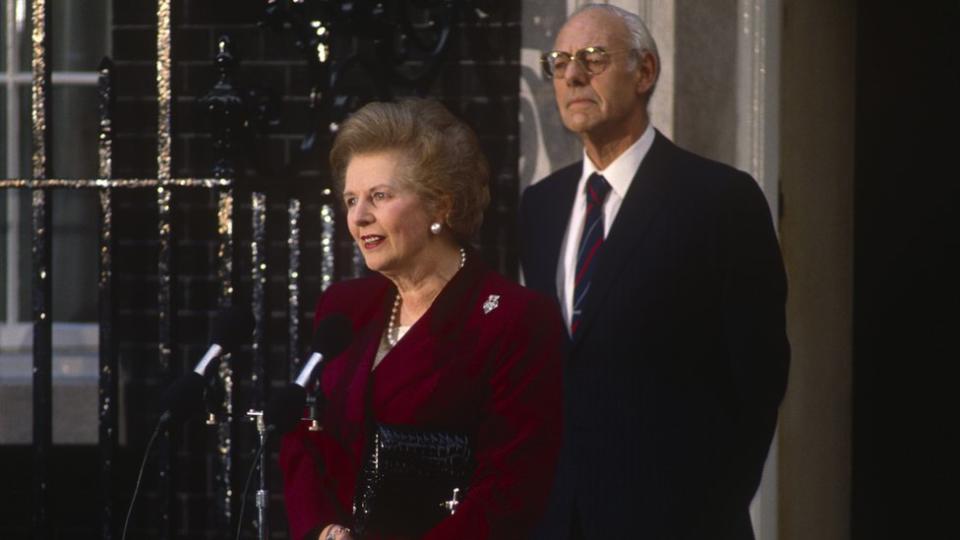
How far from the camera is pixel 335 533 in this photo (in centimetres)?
371

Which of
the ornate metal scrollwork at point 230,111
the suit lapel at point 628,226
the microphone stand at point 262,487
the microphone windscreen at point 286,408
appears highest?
the ornate metal scrollwork at point 230,111

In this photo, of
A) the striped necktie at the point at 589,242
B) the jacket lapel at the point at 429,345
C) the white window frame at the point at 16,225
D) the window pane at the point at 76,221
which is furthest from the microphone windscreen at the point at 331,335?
the window pane at the point at 76,221

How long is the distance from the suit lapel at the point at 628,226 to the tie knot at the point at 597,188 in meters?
0.06

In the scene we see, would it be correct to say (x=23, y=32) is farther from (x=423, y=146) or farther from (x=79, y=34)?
(x=423, y=146)

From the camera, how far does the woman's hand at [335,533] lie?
3.69 meters

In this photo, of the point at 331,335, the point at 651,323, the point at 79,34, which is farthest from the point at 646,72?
the point at 79,34

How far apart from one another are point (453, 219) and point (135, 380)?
295 centimetres

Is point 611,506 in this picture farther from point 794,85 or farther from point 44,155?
point 44,155

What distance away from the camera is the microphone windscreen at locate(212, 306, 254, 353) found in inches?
139

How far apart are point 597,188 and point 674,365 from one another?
0.48m

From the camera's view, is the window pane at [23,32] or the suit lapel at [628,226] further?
the window pane at [23,32]

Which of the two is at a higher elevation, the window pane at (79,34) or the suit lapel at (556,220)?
the window pane at (79,34)

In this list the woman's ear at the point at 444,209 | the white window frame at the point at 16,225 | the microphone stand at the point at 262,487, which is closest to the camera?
the microphone stand at the point at 262,487

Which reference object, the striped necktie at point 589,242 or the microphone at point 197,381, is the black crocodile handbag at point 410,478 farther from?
the striped necktie at point 589,242
